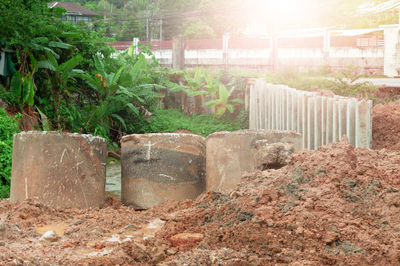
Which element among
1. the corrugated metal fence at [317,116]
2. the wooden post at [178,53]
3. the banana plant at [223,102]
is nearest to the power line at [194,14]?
the wooden post at [178,53]

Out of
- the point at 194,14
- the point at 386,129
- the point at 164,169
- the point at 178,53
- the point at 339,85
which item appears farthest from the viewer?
the point at 194,14

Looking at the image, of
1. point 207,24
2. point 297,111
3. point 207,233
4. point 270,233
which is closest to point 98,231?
point 207,233

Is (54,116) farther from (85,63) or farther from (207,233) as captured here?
(207,233)

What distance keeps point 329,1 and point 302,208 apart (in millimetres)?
28534

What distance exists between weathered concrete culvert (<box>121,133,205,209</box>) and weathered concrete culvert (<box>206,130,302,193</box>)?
0.29 m

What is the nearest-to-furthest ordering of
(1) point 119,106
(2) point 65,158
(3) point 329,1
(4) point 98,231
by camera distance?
(4) point 98,231 → (2) point 65,158 → (1) point 119,106 → (3) point 329,1

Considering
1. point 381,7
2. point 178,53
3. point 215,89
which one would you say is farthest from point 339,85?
point 381,7

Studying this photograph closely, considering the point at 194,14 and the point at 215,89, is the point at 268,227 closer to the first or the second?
the point at 215,89

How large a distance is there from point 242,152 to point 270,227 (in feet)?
6.15

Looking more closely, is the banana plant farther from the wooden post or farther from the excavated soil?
the excavated soil

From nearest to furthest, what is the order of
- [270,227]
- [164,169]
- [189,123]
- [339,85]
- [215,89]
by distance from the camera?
1. [270,227]
2. [164,169]
3. [339,85]
4. [189,123]
5. [215,89]

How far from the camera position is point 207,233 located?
12.1 feet

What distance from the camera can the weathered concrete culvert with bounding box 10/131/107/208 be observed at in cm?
546

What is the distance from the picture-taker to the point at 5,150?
8000mm
